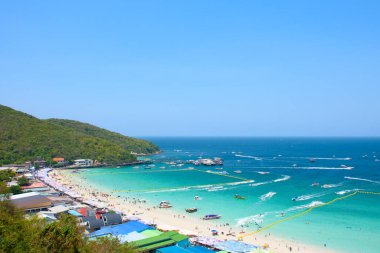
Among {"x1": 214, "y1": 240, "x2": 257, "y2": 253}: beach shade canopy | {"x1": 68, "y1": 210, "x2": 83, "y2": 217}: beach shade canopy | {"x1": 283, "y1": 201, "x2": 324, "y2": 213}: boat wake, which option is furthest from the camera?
{"x1": 283, "y1": 201, "x2": 324, "y2": 213}: boat wake

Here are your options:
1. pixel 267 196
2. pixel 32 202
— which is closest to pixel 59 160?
pixel 32 202

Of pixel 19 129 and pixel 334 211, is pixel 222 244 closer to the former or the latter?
pixel 334 211

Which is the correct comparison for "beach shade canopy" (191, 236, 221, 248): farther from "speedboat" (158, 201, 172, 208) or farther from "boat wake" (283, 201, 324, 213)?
"boat wake" (283, 201, 324, 213)

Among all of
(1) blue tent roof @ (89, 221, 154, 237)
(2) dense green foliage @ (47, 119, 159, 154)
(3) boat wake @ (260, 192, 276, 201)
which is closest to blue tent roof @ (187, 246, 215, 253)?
(1) blue tent roof @ (89, 221, 154, 237)

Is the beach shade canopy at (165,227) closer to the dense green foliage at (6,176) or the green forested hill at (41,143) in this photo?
→ the dense green foliage at (6,176)

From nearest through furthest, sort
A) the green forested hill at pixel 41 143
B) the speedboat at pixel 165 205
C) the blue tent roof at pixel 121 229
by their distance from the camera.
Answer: the blue tent roof at pixel 121 229, the speedboat at pixel 165 205, the green forested hill at pixel 41 143

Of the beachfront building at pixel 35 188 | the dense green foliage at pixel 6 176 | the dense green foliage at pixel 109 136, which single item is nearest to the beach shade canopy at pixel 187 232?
the beachfront building at pixel 35 188
